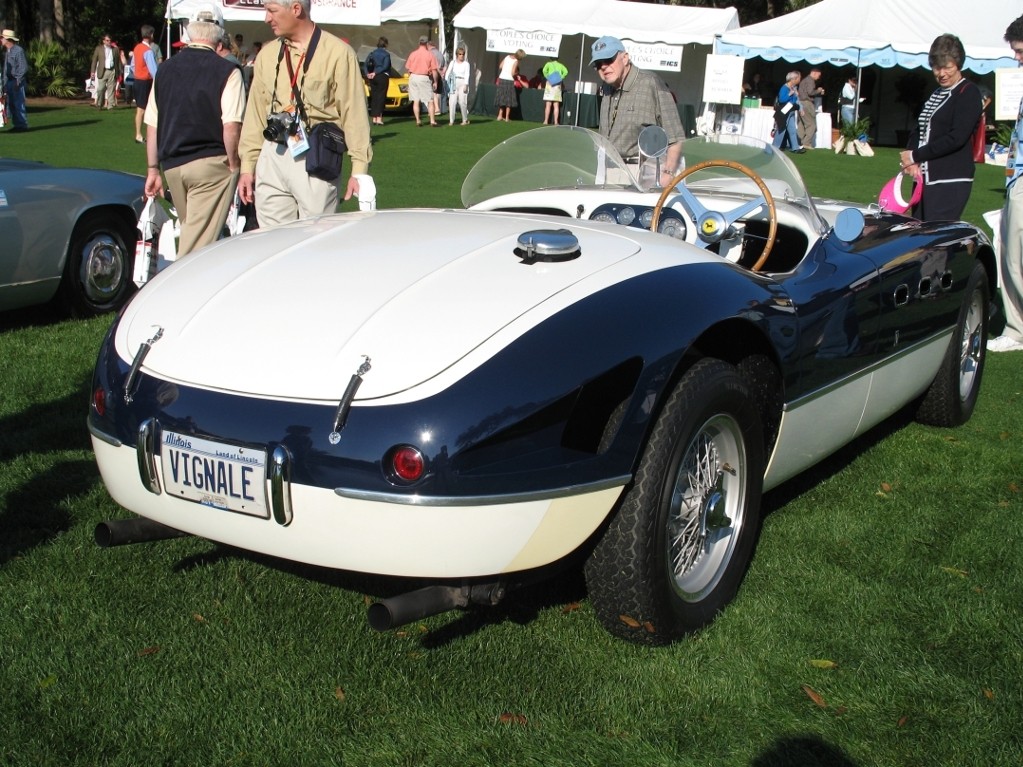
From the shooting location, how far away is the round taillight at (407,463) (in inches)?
99.3

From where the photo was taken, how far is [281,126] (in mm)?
5605

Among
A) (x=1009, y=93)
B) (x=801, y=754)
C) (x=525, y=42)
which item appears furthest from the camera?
(x=525, y=42)

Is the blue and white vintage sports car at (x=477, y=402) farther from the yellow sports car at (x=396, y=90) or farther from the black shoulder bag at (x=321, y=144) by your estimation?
the yellow sports car at (x=396, y=90)

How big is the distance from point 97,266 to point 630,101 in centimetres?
343

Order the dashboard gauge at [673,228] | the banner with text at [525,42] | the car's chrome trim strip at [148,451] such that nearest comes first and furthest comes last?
1. the car's chrome trim strip at [148,451]
2. the dashboard gauge at [673,228]
3. the banner with text at [525,42]

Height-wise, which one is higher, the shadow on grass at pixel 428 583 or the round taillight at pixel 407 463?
the round taillight at pixel 407 463

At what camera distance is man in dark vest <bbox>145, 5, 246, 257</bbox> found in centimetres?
636

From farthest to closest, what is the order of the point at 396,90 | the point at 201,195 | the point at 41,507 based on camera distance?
the point at 396,90 → the point at 201,195 → the point at 41,507

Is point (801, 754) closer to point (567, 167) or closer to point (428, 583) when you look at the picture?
point (428, 583)

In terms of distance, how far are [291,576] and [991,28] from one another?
24164 millimetres

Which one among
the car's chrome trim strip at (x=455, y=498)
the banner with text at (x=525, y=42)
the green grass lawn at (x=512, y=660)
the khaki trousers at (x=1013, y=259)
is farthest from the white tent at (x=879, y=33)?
the car's chrome trim strip at (x=455, y=498)

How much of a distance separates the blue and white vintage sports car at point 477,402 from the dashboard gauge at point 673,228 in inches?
19.2

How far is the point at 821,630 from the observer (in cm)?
324

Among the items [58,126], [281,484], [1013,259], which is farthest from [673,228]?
[58,126]
